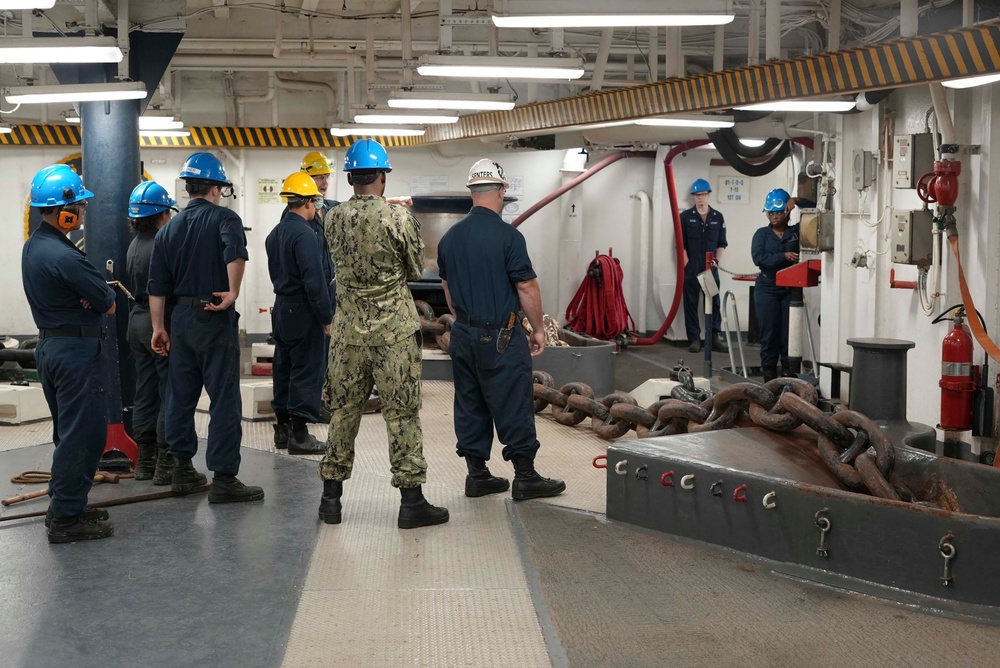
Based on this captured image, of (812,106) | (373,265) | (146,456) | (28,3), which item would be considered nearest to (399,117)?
(812,106)

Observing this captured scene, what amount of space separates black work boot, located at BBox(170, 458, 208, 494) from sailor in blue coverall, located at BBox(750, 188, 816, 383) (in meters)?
6.29

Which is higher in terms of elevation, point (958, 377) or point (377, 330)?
point (377, 330)

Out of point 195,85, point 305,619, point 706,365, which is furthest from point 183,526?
point 195,85

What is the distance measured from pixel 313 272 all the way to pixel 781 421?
3.13 m

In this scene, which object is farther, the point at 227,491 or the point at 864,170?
the point at 864,170

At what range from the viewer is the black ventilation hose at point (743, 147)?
12.1m

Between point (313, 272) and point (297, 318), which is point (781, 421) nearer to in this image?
point (313, 272)

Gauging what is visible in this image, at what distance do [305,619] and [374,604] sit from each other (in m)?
0.30

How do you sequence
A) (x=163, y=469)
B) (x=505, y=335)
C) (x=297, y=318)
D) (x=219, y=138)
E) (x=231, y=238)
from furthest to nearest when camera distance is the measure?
1. (x=219, y=138)
2. (x=297, y=318)
3. (x=163, y=469)
4. (x=231, y=238)
5. (x=505, y=335)

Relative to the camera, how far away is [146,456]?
6.62m

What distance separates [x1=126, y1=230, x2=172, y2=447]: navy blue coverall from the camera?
6.42m

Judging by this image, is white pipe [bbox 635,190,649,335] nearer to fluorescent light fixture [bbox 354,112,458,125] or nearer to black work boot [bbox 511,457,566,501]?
fluorescent light fixture [bbox 354,112,458,125]

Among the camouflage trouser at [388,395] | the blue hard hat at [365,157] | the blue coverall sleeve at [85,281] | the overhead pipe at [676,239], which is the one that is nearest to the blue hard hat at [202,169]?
the blue hard hat at [365,157]

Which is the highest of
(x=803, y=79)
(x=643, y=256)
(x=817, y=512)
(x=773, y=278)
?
(x=803, y=79)
